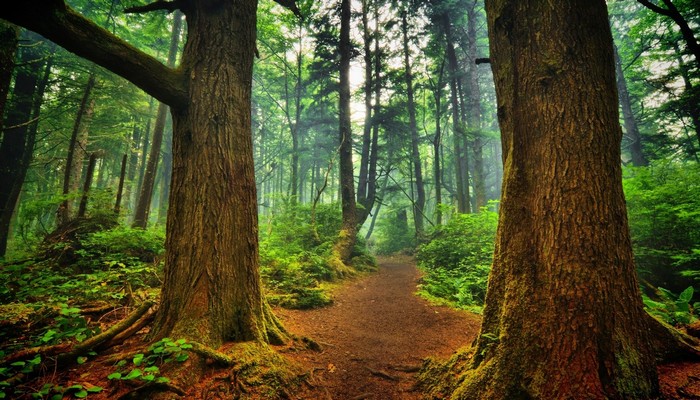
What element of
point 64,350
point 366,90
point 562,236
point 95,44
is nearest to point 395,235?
point 366,90

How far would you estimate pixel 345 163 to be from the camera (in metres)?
12.0

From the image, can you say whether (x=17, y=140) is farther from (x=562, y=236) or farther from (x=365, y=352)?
(x=562, y=236)

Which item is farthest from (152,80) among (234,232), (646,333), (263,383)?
(646,333)

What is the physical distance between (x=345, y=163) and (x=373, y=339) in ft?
27.9

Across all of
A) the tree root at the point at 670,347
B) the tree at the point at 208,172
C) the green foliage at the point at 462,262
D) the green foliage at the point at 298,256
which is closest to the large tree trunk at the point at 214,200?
the tree at the point at 208,172

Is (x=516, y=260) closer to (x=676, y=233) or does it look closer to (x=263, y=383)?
(x=263, y=383)

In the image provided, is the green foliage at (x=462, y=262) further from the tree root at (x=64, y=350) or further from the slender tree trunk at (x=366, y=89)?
the tree root at (x=64, y=350)

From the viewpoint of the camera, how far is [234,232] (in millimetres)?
3510

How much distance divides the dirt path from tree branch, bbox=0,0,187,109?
3.85 m

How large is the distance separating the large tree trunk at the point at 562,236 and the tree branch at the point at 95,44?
4.03 m

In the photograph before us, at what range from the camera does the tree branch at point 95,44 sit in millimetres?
2486

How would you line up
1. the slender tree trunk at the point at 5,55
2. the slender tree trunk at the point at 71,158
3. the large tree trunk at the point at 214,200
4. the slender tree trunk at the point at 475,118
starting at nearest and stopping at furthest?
the large tree trunk at the point at 214,200, the slender tree trunk at the point at 5,55, the slender tree trunk at the point at 71,158, the slender tree trunk at the point at 475,118

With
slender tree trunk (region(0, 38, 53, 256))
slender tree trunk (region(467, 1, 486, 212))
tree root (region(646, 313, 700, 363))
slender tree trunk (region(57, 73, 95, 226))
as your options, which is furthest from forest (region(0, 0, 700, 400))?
slender tree trunk (region(467, 1, 486, 212))

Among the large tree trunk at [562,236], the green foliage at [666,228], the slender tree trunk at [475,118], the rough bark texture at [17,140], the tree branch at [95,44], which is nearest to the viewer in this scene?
the large tree trunk at [562,236]
